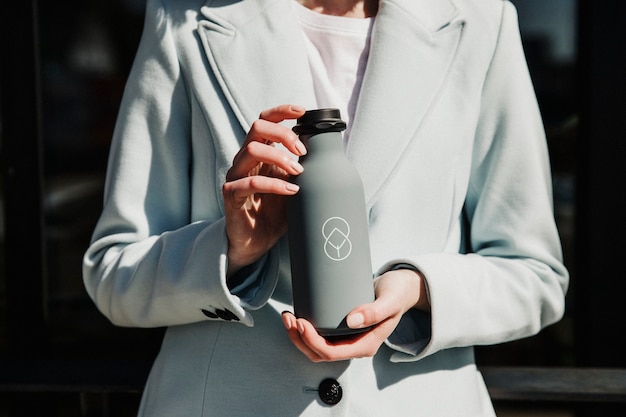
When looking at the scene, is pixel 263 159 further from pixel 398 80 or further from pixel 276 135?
pixel 398 80

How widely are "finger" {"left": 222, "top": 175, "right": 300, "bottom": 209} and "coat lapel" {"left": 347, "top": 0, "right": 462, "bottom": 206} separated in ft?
0.91

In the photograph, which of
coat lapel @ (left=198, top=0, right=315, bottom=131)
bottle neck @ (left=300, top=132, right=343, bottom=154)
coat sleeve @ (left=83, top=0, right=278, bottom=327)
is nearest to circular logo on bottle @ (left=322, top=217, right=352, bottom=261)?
bottle neck @ (left=300, top=132, right=343, bottom=154)

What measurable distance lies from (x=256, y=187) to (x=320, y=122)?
13cm

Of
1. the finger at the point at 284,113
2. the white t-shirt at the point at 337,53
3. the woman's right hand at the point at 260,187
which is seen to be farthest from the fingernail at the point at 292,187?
the white t-shirt at the point at 337,53

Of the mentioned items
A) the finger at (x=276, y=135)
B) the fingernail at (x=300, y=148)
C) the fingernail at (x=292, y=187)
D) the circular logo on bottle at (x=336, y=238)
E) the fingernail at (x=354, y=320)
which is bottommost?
the fingernail at (x=354, y=320)

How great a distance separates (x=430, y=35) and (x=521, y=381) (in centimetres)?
105

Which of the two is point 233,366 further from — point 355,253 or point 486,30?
point 486,30

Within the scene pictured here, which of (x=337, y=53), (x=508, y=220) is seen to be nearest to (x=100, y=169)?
(x=337, y=53)

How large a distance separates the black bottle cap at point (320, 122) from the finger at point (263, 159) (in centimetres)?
5

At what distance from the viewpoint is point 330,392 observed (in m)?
1.43

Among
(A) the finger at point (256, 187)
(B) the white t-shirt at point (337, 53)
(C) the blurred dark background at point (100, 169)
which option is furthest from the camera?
(C) the blurred dark background at point (100, 169)

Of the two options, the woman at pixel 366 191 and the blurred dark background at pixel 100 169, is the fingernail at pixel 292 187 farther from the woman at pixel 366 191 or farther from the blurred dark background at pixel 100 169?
the blurred dark background at pixel 100 169

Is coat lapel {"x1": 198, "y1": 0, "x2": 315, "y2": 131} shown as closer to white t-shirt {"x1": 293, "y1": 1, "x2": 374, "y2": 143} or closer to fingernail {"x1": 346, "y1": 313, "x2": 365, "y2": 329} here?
white t-shirt {"x1": 293, "y1": 1, "x2": 374, "y2": 143}

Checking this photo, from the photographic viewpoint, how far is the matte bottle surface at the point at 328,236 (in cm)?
120
